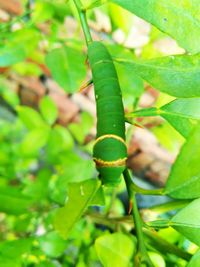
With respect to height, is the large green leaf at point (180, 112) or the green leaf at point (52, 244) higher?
the large green leaf at point (180, 112)

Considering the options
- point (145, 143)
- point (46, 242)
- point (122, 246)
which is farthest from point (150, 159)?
point (122, 246)

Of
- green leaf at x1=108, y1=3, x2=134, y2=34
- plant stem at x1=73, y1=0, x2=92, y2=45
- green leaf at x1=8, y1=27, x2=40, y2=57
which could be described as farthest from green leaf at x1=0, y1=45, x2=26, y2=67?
plant stem at x1=73, y1=0, x2=92, y2=45

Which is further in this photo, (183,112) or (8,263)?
(8,263)

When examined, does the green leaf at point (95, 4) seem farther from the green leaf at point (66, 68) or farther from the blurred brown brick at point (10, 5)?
the blurred brown brick at point (10, 5)

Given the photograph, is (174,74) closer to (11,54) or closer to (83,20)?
(83,20)

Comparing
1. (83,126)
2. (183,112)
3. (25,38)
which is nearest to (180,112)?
(183,112)

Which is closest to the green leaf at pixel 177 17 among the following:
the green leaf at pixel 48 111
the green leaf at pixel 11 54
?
the green leaf at pixel 11 54

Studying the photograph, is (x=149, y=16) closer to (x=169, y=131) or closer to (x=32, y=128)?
(x=169, y=131)
